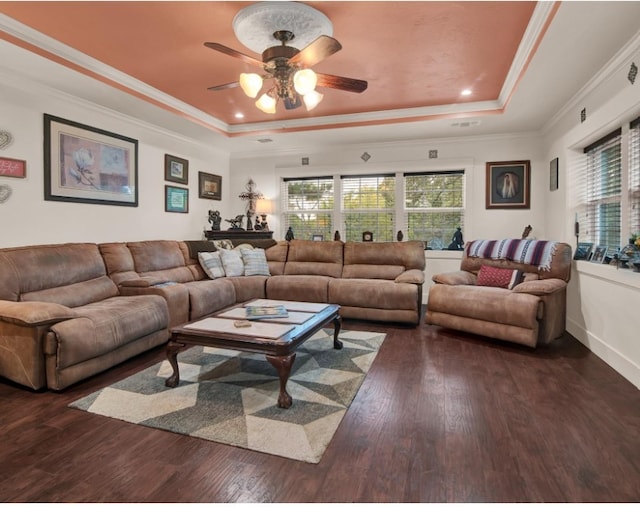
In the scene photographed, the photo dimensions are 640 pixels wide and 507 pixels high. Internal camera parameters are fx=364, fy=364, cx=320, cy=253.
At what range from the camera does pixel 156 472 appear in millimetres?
1641

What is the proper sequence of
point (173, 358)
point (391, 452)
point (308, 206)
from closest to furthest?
point (391, 452) → point (173, 358) → point (308, 206)

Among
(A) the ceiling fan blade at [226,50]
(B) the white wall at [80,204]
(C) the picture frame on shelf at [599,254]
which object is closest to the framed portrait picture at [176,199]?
(B) the white wall at [80,204]

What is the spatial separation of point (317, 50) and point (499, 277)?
2.98 metres

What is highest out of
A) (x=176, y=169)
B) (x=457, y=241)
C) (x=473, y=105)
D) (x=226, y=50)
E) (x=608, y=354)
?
(x=473, y=105)

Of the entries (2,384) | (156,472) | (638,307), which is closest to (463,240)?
(638,307)

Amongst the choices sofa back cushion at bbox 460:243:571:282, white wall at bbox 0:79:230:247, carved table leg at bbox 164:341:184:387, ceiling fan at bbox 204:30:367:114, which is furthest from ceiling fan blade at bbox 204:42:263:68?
sofa back cushion at bbox 460:243:571:282

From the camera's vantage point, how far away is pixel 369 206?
19.2ft

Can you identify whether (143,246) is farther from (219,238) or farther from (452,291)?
(452,291)

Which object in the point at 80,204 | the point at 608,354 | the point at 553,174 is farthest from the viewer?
the point at 553,174

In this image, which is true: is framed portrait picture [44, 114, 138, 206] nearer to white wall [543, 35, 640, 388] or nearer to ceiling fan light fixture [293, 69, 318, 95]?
ceiling fan light fixture [293, 69, 318, 95]

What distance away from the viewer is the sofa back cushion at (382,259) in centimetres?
478

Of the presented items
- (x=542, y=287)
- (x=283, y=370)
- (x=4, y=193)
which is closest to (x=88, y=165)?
(x=4, y=193)

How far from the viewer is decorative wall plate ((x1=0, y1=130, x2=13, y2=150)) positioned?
10.5 feet

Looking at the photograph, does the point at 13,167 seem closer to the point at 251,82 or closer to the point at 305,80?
the point at 251,82
